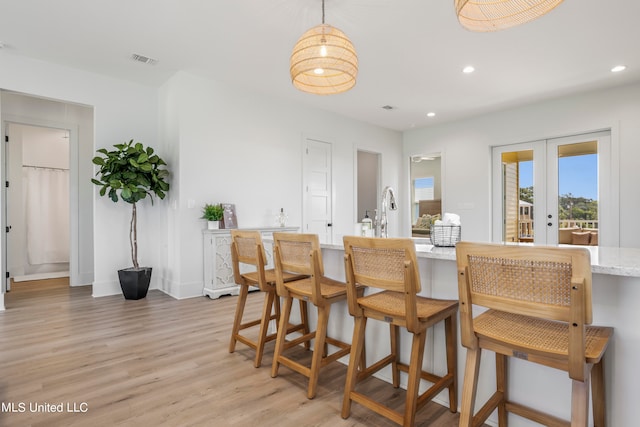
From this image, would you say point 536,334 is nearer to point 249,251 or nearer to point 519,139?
point 249,251

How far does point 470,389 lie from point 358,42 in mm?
3347

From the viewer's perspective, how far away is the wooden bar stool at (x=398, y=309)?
61.1 inches

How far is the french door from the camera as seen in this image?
16.2ft

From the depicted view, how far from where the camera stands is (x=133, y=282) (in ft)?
14.0

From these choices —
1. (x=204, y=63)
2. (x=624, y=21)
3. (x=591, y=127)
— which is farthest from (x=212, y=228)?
(x=591, y=127)

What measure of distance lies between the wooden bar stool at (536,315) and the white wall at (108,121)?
4546mm

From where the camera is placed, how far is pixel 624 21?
3154 millimetres

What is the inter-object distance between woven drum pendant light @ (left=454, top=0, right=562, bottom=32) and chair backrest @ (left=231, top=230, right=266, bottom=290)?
1.73m

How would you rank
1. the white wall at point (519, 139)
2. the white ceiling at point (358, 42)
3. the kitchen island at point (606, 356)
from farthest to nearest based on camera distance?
1. the white wall at point (519, 139)
2. the white ceiling at point (358, 42)
3. the kitchen island at point (606, 356)

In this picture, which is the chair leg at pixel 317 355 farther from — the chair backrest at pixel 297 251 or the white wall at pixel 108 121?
the white wall at pixel 108 121

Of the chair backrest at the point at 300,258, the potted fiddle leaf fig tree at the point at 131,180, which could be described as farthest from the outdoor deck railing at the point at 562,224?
the potted fiddle leaf fig tree at the point at 131,180

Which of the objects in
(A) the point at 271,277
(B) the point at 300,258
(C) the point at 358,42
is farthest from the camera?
(C) the point at 358,42

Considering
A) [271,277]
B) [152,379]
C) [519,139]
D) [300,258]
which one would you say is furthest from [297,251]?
[519,139]

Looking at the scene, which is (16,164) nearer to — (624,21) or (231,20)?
(231,20)
